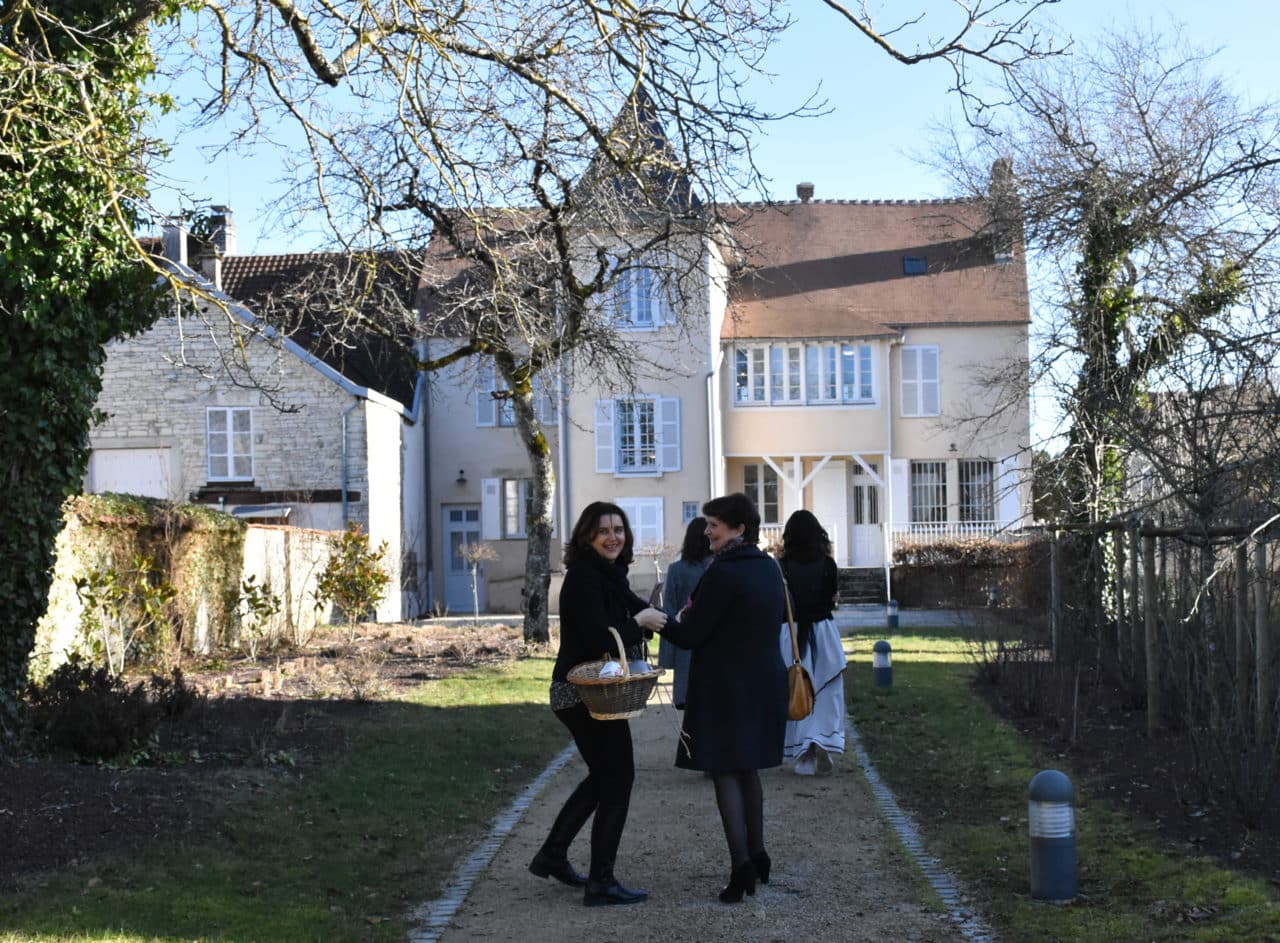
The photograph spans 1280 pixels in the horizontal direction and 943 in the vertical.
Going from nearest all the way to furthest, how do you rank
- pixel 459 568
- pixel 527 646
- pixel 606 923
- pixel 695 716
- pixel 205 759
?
pixel 606 923 < pixel 695 716 < pixel 205 759 < pixel 527 646 < pixel 459 568

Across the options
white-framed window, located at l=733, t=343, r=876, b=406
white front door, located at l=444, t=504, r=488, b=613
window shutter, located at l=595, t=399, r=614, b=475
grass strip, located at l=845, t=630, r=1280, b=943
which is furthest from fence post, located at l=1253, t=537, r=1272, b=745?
white front door, located at l=444, t=504, r=488, b=613

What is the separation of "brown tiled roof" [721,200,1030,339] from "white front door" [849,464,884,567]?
405 centimetres

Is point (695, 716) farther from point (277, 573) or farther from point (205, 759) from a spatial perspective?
point (277, 573)

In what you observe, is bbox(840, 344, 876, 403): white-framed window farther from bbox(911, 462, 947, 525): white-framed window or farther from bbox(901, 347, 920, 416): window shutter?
bbox(911, 462, 947, 525): white-framed window

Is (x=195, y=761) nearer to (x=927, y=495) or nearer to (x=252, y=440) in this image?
(x=252, y=440)

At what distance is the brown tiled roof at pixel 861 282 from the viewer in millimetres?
38031

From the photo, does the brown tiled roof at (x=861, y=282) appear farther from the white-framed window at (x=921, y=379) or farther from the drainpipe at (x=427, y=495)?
the drainpipe at (x=427, y=495)

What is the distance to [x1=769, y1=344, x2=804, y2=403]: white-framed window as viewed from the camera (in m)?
37.8

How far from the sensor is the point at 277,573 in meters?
23.0

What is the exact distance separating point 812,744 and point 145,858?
5034 millimetres

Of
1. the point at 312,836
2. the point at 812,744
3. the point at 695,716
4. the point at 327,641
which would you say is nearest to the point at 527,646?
the point at 327,641

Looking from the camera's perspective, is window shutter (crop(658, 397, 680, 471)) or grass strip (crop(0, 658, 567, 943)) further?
window shutter (crop(658, 397, 680, 471))

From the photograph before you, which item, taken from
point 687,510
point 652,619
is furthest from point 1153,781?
point 687,510

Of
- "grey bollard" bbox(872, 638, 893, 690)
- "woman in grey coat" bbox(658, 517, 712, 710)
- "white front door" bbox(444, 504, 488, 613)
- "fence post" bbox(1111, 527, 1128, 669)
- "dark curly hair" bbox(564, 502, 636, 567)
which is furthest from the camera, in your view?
→ "white front door" bbox(444, 504, 488, 613)
